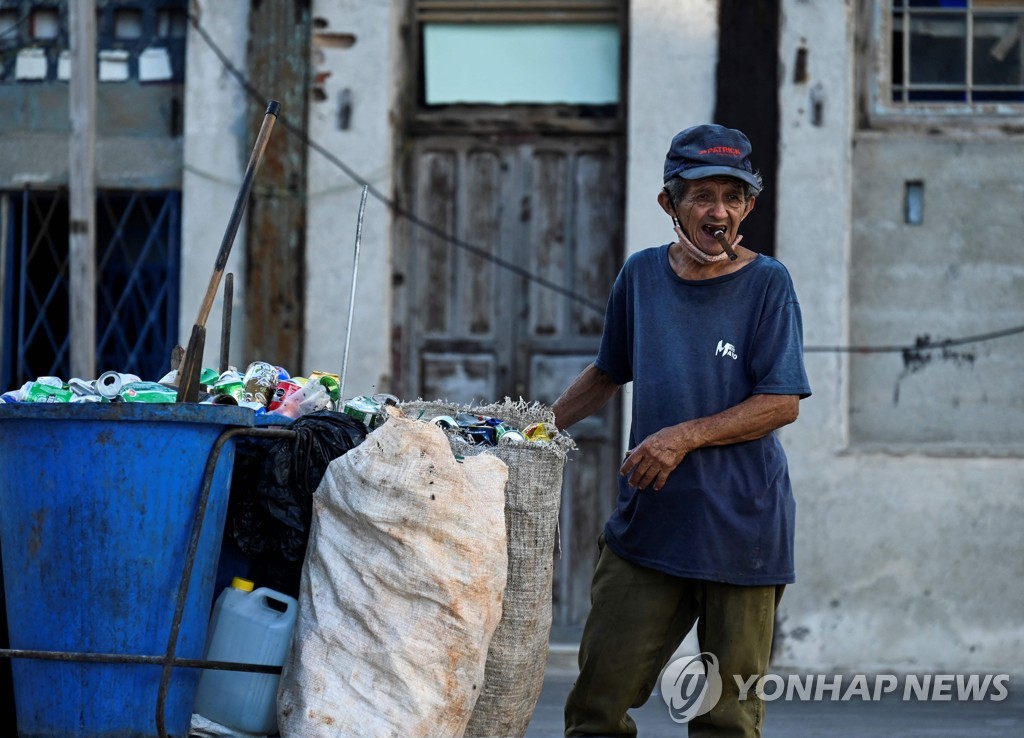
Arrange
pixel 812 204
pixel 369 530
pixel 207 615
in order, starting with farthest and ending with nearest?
pixel 812 204 → pixel 207 615 → pixel 369 530

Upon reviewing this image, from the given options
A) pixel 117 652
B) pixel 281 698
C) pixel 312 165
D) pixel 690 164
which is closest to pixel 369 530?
pixel 281 698

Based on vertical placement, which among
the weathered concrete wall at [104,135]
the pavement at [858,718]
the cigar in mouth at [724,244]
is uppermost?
the weathered concrete wall at [104,135]

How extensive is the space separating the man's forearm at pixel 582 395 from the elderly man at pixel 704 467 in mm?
291

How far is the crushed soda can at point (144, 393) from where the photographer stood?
4078mm

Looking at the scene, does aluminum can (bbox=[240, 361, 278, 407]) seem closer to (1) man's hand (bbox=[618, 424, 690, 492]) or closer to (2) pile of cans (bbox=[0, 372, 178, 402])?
(2) pile of cans (bbox=[0, 372, 178, 402])

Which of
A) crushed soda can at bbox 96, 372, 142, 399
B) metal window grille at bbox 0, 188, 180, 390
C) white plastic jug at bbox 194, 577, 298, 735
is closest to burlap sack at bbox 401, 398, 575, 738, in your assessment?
white plastic jug at bbox 194, 577, 298, 735

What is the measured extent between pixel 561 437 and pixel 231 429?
92cm

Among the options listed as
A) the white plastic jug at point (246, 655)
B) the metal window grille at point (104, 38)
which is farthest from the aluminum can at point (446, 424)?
the metal window grille at point (104, 38)

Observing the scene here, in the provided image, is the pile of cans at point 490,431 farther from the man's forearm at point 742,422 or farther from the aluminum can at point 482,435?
the man's forearm at point 742,422

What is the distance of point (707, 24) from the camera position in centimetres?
752

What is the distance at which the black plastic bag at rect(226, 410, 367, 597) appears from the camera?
4.05m

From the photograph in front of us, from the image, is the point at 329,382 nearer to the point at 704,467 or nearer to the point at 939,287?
the point at 704,467

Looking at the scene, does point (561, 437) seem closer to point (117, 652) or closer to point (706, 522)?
point (706, 522)

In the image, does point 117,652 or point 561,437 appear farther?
point 561,437
